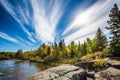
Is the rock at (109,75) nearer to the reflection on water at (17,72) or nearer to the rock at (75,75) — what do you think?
the rock at (75,75)

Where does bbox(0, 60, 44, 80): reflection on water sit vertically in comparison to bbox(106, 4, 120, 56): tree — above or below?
below

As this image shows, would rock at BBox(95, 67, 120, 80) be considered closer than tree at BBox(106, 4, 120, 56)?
Yes

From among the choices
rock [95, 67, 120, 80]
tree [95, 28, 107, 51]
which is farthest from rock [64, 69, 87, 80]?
tree [95, 28, 107, 51]

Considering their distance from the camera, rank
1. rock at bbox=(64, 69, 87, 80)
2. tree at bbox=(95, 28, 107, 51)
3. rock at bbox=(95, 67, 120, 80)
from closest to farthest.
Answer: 1. rock at bbox=(64, 69, 87, 80)
2. rock at bbox=(95, 67, 120, 80)
3. tree at bbox=(95, 28, 107, 51)

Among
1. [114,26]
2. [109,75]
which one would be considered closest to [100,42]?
[114,26]

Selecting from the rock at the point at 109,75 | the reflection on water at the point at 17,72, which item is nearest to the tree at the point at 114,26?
the rock at the point at 109,75

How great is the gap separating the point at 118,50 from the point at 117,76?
13.2 meters

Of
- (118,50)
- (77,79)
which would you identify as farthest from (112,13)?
(77,79)

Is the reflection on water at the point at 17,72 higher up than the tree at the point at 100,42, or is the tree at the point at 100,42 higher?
the tree at the point at 100,42

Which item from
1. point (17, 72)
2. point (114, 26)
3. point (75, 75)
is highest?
point (114, 26)

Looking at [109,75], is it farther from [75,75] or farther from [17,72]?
[17,72]

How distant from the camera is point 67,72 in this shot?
899 cm

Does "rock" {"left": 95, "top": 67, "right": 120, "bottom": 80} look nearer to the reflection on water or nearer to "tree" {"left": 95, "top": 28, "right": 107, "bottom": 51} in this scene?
the reflection on water

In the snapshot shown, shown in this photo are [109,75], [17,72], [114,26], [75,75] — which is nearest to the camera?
[75,75]
